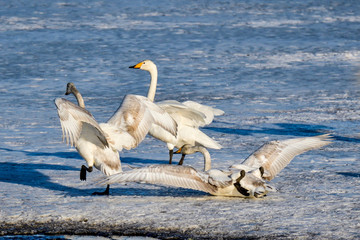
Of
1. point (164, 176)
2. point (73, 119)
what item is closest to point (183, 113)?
point (73, 119)

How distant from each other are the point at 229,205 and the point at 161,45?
33.9 ft

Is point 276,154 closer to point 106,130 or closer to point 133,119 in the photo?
point 133,119

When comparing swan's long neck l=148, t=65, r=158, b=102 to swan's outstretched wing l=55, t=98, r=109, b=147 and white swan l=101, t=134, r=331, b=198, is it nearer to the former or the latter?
swan's outstretched wing l=55, t=98, r=109, b=147

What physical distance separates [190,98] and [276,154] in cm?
484

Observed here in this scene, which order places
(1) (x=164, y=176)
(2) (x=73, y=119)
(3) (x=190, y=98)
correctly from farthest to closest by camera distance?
(3) (x=190, y=98) → (2) (x=73, y=119) → (1) (x=164, y=176)

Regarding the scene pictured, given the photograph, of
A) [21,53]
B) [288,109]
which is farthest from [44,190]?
[21,53]

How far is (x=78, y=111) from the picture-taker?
18.5ft

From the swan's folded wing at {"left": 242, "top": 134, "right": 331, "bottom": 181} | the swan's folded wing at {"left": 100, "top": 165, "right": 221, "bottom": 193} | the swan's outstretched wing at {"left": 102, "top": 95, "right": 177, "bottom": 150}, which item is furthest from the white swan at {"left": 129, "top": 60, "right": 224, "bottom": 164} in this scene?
the swan's folded wing at {"left": 100, "top": 165, "right": 221, "bottom": 193}

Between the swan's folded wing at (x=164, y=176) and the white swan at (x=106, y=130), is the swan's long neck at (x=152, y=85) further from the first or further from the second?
the swan's folded wing at (x=164, y=176)

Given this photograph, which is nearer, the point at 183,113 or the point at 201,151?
the point at 201,151

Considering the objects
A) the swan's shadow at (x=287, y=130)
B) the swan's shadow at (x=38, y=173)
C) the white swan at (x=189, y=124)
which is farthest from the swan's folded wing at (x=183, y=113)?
the swan's shadow at (x=287, y=130)

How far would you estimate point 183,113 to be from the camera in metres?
7.31

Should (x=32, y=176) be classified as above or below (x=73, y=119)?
below

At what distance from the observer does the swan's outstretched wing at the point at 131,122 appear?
6.11 m
